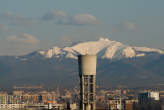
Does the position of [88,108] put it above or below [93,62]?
below

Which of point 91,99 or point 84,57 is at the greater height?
point 84,57

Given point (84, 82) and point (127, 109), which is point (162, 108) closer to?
point (127, 109)

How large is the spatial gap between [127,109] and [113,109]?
14.0ft

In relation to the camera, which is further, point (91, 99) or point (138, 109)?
point (138, 109)

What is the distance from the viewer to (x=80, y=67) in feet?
423

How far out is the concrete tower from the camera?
126 metres

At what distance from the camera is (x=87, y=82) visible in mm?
126875

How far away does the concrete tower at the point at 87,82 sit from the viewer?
12619 cm

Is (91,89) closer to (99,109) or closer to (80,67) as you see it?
(80,67)

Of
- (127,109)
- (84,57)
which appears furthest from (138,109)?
(84,57)

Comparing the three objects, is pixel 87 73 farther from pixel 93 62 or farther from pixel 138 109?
pixel 138 109

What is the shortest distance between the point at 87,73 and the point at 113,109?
72051 millimetres

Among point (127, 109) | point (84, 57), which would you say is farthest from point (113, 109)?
point (84, 57)

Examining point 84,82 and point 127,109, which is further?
point 127,109
